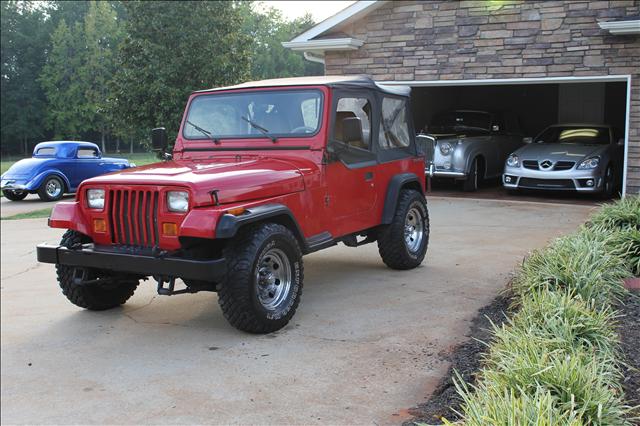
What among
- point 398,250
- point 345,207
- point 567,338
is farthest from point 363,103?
point 567,338

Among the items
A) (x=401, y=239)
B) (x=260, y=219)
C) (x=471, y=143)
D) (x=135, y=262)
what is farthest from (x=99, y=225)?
(x=471, y=143)

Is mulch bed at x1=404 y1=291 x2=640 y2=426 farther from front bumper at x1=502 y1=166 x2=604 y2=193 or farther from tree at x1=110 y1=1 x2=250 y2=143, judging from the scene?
tree at x1=110 y1=1 x2=250 y2=143

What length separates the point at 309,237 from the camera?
5641 mm

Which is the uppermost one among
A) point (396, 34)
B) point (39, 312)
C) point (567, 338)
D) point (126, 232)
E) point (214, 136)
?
point (396, 34)

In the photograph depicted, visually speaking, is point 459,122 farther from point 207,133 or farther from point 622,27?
point 207,133

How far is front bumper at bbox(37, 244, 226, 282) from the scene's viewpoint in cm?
460

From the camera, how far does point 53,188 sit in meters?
15.9

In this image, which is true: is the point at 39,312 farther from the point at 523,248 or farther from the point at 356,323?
the point at 523,248

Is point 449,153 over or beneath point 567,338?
over

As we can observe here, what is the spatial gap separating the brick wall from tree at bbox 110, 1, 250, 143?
9535 mm

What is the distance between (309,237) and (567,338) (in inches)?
94.7

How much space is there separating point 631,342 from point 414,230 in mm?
3275

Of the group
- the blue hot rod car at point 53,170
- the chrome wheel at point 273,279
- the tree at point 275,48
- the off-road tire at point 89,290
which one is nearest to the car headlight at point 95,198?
the off-road tire at point 89,290

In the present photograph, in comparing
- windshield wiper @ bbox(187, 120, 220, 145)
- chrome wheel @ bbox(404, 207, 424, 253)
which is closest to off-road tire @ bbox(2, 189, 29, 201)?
windshield wiper @ bbox(187, 120, 220, 145)
